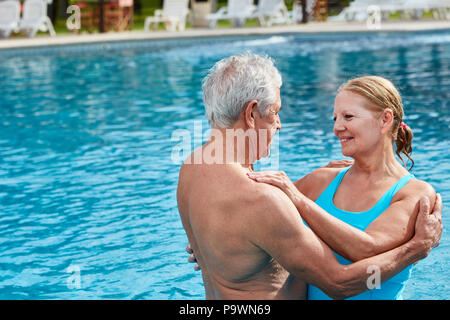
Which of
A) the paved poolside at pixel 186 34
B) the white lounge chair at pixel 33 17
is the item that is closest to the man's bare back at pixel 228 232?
the paved poolside at pixel 186 34

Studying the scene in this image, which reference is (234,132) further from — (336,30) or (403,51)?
(336,30)

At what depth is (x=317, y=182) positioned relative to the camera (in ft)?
9.20

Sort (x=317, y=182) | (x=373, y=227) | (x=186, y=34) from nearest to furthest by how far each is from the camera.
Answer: (x=373, y=227) < (x=317, y=182) < (x=186, y=34)

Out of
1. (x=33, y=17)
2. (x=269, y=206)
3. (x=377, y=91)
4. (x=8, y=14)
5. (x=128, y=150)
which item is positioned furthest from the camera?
(x=33, y=17)

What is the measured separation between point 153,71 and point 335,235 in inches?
494

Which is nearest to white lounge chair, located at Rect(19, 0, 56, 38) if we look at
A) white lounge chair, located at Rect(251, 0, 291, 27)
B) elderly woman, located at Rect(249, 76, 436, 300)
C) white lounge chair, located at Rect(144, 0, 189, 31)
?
white lounge chair, located at Rect(144, 0, 189, 31)

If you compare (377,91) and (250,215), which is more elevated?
(377,91)

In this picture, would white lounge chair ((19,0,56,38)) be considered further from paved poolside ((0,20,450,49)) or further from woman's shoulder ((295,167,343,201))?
woman's shoulder ((295,167,343,201))

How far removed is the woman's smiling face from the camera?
2.51 meters

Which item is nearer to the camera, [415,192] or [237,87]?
[237,87]

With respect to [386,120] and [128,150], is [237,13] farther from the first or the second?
[386,120]

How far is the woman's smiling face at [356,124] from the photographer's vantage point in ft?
8.23

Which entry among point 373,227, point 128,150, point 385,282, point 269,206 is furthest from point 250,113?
point 128,150

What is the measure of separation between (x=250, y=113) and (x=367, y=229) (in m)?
0.59
